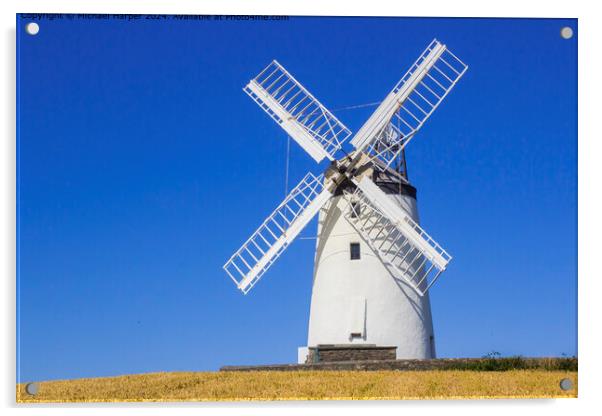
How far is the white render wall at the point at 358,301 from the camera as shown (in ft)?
57.3

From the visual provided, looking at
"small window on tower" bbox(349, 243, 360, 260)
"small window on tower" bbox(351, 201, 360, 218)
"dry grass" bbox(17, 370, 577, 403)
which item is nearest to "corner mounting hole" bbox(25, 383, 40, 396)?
"dry grass" bbox(17, 370, 577, 403)

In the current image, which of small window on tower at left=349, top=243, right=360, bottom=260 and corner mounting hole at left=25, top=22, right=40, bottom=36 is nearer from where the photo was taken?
corner mounting hole at left=25, top=22, right=40, bottom=36

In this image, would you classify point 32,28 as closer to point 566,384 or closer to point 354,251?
point 354,251

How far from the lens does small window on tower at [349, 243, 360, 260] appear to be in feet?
58.3

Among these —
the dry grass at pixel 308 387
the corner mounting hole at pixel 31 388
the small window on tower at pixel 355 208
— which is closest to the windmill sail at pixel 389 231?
the small window on tower at pixel 355 208

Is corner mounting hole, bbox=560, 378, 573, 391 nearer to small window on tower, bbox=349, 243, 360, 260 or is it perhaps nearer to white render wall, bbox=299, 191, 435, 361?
white render wall, bbox=299, 191, 435, 361

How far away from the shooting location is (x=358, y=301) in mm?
17578

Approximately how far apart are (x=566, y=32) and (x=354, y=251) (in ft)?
17.0

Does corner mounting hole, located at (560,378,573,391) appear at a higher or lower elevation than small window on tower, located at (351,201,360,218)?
lower

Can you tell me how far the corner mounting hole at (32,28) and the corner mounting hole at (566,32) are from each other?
19.1 feet

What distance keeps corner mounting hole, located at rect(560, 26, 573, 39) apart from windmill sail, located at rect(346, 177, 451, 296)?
4.15 meters

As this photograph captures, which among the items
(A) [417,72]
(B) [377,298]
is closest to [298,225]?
(B) [377,298]

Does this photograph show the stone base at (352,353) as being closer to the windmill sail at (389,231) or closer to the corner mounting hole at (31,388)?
the windmill sail at (389,231)

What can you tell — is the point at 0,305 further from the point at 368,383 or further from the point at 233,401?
the point at 368,383
